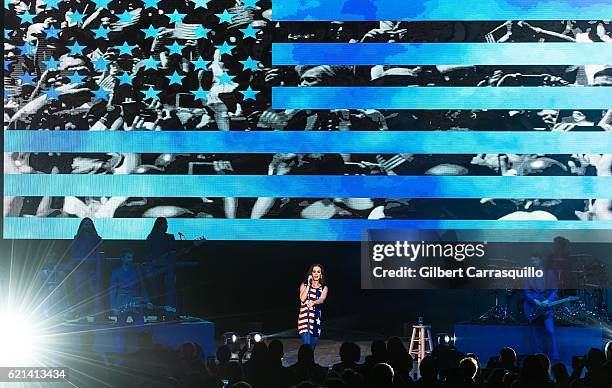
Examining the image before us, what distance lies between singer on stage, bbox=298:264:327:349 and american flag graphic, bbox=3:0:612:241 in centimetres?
130

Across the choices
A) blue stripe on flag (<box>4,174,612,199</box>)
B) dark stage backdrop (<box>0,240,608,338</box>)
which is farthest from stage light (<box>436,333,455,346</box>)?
blue stripe on flag (<box>4,174,612,199</box>)

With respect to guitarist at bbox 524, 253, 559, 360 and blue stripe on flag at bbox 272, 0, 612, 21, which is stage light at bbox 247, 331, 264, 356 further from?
blue stripe on flag at bbox 272, 0, 612, 21

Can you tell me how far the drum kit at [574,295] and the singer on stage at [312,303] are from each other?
1729 millimetres

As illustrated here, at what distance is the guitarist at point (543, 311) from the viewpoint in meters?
9.84

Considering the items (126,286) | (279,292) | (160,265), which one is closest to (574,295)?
(279,292)

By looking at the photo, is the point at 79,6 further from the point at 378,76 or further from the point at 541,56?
the point at 541,56

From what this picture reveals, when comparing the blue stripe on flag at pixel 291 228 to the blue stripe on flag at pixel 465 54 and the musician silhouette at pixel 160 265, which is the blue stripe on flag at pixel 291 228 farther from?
the blue stripe on flag at pixel 465 54

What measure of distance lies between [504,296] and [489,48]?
2673mm

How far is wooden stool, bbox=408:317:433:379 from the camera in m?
9.94

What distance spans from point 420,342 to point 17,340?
4141 millimetres

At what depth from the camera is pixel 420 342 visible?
9.98m

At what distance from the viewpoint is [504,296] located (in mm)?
10805

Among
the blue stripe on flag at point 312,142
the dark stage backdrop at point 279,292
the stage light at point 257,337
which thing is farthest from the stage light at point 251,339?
the blue stripe on flag at point 312,142

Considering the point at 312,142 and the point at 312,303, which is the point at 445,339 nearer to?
the point at 312,303
